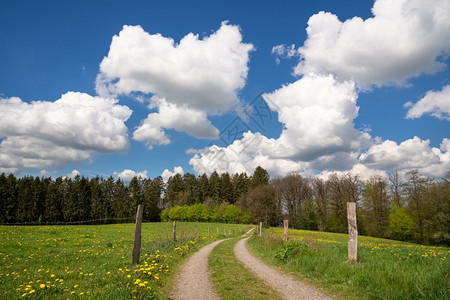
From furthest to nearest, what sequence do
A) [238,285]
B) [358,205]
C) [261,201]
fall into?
[261,201]
[358,205]
[238,285]

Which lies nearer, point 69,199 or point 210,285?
point 210,285

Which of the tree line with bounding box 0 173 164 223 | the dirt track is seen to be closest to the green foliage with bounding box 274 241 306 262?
the dirt track

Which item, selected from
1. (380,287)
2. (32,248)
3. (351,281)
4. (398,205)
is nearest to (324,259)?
(351,281)

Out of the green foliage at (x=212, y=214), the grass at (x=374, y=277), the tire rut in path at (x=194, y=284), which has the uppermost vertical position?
the grass at (x=374, y=277)

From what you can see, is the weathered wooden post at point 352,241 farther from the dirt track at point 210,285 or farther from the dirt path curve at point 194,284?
the dirt path curve at point 194,284

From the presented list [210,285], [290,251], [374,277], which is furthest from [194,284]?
[290,251]

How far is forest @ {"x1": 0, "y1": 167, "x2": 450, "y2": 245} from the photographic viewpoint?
42781 mm

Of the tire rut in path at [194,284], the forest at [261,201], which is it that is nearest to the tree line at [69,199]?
the forest at [261,201]

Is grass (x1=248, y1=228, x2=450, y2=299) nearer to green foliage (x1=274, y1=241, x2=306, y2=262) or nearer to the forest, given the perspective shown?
green foliage (x1=274, y1=241, x2=306, y2=262)

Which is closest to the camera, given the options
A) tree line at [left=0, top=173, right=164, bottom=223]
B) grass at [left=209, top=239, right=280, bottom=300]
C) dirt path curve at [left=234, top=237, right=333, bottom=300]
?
grass at [left=209, top=239, right=280, bottom=300]

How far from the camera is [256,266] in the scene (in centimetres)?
1005

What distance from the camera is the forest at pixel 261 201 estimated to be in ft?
140

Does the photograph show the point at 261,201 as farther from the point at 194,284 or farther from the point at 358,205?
the point at 194,284

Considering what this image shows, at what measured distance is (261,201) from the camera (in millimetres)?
61500
